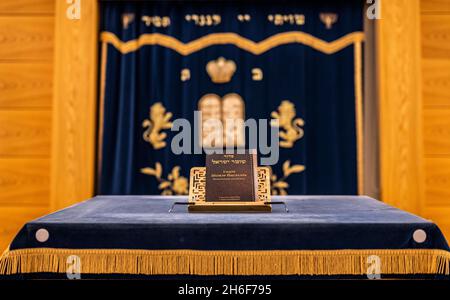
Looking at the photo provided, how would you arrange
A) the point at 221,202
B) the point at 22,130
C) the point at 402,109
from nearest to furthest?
the point at 221,202
the point at 402,109
the point at 22,130

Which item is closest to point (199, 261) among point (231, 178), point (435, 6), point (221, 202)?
point (221, 202)

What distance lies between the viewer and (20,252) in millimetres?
1472

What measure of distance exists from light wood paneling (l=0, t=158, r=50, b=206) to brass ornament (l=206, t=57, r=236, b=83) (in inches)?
51.0

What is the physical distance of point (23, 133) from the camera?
2.70 m

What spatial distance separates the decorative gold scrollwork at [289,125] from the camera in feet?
9.11

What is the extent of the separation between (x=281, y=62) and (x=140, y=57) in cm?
98

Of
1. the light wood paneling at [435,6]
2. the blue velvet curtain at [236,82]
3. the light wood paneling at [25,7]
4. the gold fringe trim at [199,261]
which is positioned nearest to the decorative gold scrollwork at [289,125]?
the blue velvet curtain at [236,82]

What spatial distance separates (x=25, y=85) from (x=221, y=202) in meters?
1.76

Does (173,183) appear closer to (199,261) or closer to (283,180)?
(283,180)

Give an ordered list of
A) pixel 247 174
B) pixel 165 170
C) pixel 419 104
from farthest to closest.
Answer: pixel 165 170, pixel 419 104, pixel 247 174

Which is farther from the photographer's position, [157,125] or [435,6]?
[157,125]

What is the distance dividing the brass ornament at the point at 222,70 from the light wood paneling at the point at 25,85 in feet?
3.57

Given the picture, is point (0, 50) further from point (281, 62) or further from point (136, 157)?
point (281, 62)

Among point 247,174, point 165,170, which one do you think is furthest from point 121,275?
point 165,170
